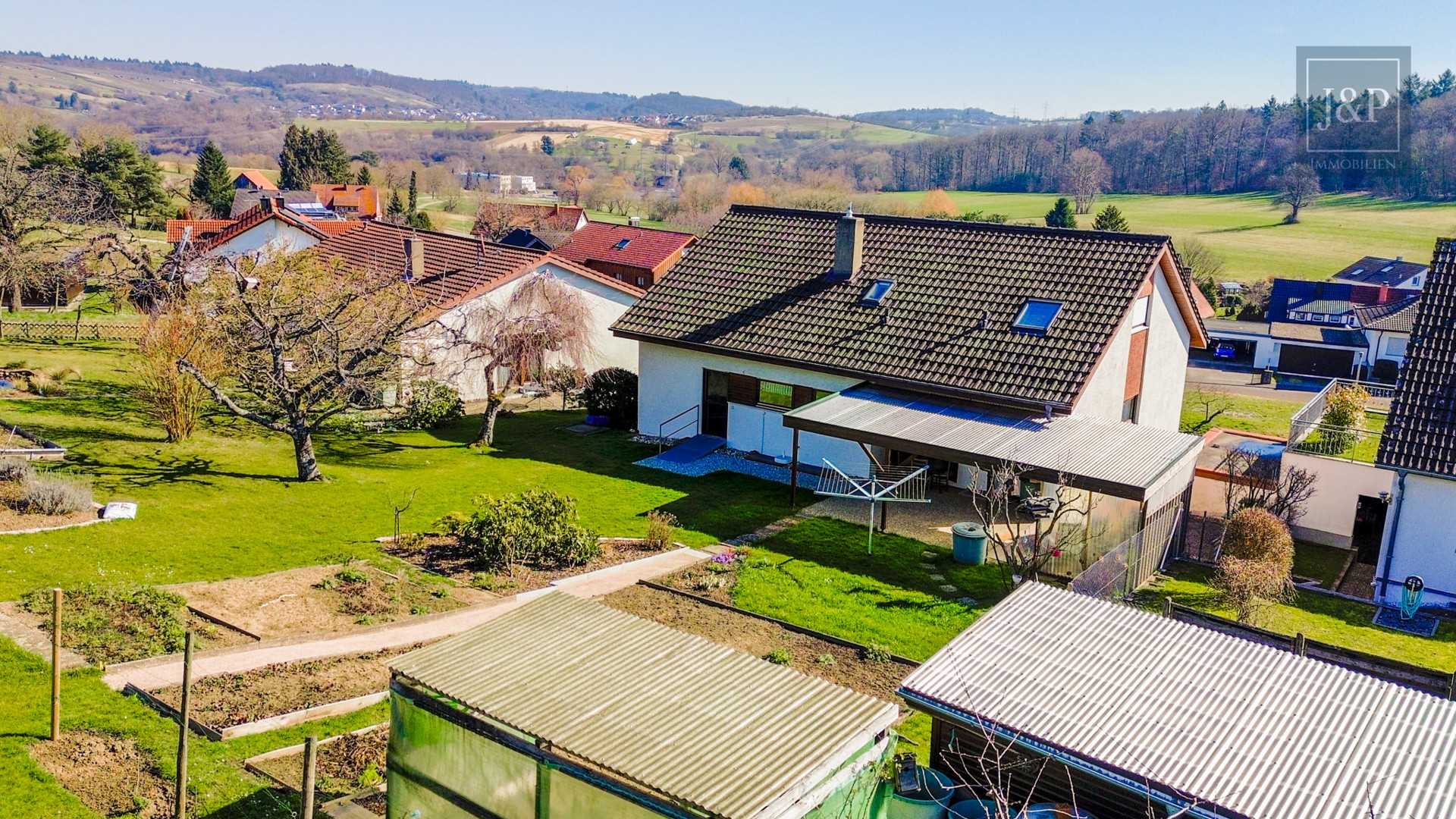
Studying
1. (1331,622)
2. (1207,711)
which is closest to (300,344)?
(1207,711)

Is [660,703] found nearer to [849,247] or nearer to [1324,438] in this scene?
[849,247]

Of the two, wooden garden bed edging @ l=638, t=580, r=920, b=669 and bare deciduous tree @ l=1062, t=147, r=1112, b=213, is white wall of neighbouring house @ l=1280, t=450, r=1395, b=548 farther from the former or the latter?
bare deciduous tree @ l=1062, t=147, r=1112, b=213


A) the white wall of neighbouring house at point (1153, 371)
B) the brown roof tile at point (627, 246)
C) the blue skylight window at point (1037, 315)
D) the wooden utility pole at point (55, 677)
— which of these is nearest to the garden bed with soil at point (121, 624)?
the wooden utility pole at point (55, 677)

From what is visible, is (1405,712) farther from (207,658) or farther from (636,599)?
(207,658)

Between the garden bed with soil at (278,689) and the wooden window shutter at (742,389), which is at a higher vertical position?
the wooden window shutter at (742,389)

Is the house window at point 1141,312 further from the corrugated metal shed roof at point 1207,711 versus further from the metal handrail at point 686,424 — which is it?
the corrugated metal shed roof at point 1207,711
